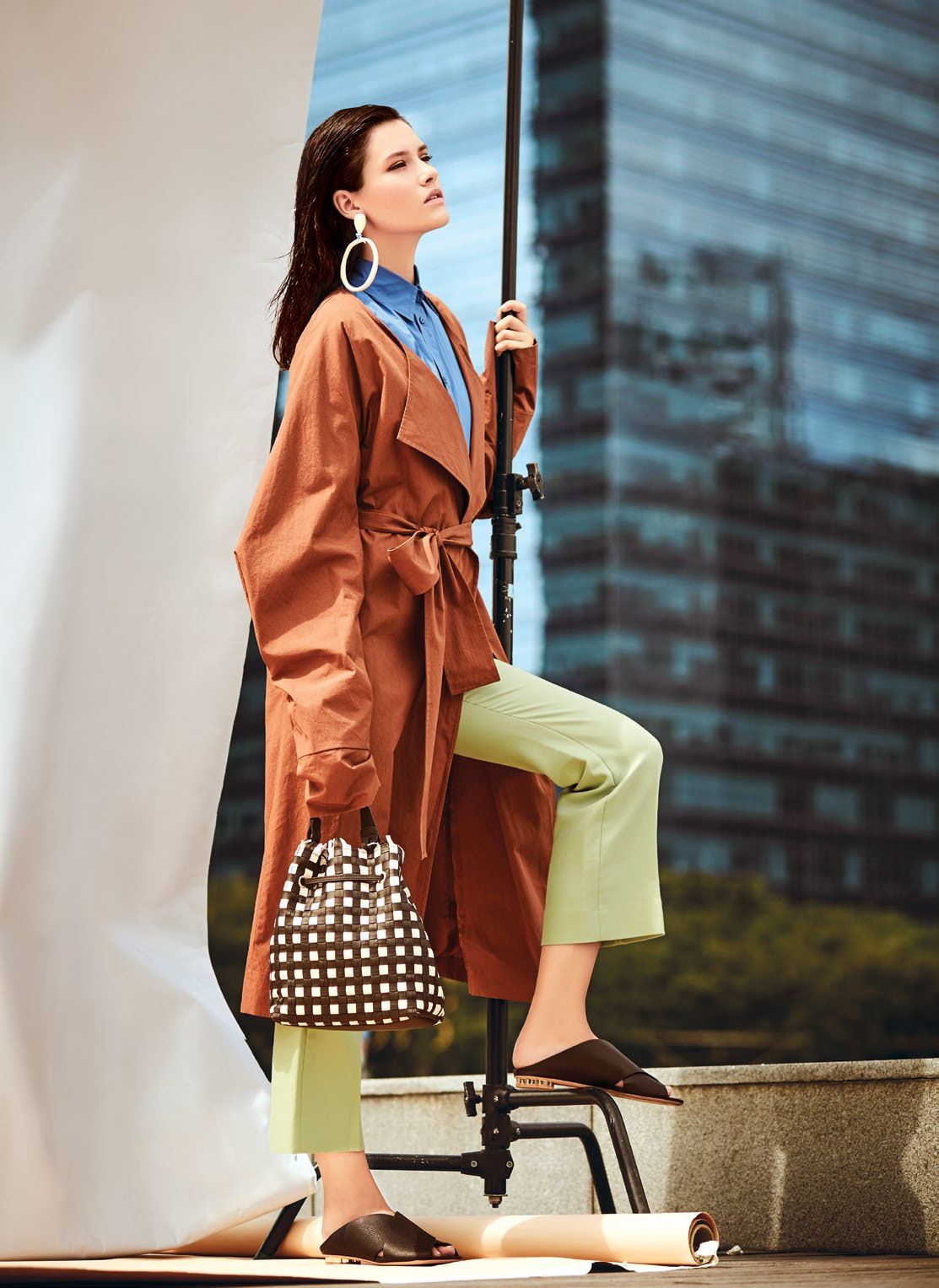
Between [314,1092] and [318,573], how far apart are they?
680 mm

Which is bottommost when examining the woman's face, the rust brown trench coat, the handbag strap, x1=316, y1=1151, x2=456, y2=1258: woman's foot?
x1=316, y1=1151, x2=456, y2=1258: woman's foot

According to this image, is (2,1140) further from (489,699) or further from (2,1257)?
(489,699)

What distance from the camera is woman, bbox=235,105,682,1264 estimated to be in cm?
210

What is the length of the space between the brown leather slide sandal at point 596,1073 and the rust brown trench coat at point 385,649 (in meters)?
0.18

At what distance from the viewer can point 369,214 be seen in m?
2.41

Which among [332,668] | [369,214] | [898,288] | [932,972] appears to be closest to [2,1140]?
[332,668]

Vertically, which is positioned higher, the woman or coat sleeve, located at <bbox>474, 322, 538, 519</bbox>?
coat sleeve, located at <bbox>474, 322, 538, 519</bbox>

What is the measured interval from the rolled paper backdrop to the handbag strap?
56cm

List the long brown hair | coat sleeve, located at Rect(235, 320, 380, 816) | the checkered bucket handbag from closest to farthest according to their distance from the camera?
1. the checkered bucket handbag
2. coat sleeve, located at Rect(235, 320, 380, 816)
3. the long brown hair

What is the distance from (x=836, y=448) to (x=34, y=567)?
149ft

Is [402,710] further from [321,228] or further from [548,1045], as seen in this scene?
[321,228]

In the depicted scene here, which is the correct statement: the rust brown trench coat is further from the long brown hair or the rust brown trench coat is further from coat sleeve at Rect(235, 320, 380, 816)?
the long brown hair

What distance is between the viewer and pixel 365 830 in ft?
6.80

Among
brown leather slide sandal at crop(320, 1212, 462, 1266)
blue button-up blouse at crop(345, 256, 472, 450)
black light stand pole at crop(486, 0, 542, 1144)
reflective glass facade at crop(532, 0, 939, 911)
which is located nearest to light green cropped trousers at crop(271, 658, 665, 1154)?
brown leather slide sandal at crop(320, 1212, 462, 1266)
